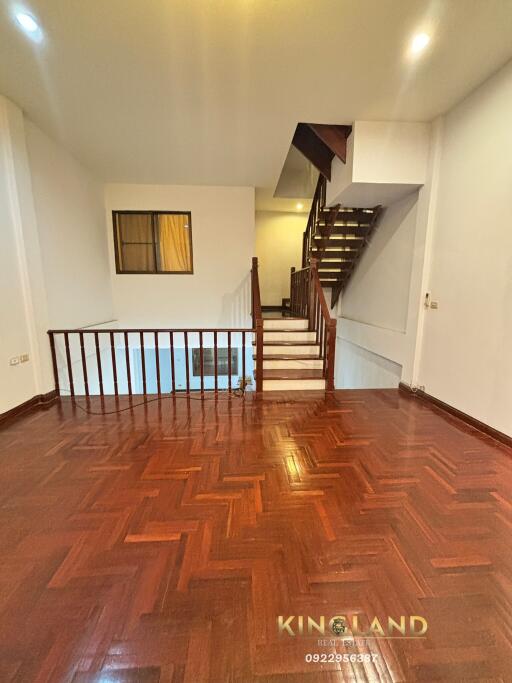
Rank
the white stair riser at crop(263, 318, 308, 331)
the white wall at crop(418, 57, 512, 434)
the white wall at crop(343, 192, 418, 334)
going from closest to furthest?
the white wall at crop(418, 57, 512, 434)
the white wall at crop(343, 192, 418, 334)
the white stair riser at crop(263, 318, 308, 331)

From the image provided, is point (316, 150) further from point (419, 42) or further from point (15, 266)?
point (15, 266)

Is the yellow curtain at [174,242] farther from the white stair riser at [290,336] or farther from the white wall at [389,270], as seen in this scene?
the white wall at [389,270]

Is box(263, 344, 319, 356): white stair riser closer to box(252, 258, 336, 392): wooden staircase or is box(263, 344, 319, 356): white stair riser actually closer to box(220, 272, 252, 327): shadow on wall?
box(252, 258, 336, 392): wooden staircase

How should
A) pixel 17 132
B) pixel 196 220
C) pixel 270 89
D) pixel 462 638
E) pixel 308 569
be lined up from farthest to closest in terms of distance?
pixel 196 220, pixel 17 132, pixel 270 89, pixel 308 569, pixel 462 638

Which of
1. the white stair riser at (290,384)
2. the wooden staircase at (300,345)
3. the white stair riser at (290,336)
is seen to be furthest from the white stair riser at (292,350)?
the white stair riser at (290,384)

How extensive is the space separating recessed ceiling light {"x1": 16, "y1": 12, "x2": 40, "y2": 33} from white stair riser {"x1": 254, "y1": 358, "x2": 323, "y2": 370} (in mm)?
3926

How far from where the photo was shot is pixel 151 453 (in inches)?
94.1

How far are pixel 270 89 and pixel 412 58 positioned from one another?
1.21m

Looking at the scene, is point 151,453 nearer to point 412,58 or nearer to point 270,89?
point 270,89

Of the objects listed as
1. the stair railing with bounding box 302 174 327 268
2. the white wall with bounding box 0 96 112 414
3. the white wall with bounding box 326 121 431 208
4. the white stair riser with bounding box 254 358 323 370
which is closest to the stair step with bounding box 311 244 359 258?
the stair railing with bounding box 302 174 327 268

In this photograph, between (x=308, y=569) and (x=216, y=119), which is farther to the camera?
(x=216, y=119)

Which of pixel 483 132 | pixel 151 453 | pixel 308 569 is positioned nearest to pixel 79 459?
pixel 151 453

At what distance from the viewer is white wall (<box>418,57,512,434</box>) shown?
8.43 ft

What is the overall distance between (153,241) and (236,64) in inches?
140
